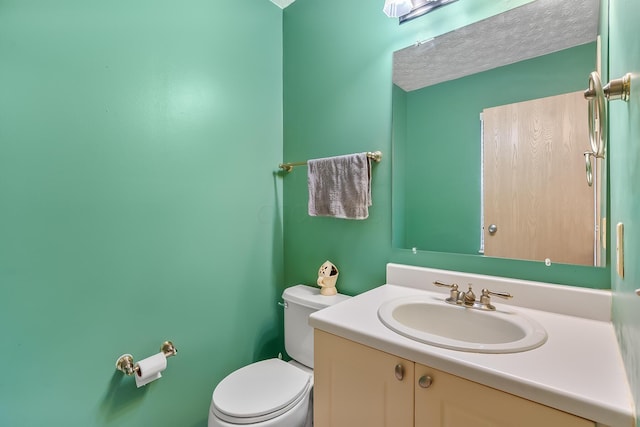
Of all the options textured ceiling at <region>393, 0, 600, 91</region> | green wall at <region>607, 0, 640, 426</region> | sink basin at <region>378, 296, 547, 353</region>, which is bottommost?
sink basin at <region>378, 296, 547, 353</region>

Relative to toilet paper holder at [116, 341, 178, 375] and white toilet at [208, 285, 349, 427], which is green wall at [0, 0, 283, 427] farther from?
white toilet at [208, 285, 349, 427]

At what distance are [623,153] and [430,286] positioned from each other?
29.9 inches

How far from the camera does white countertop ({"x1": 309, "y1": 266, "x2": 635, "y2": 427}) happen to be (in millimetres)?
540

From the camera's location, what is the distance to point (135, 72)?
1163mm

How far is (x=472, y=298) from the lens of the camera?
3.35 feet

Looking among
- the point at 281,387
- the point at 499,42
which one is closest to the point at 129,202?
the point at 281,387

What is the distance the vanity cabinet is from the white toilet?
0.19 m

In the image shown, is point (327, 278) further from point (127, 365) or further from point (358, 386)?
point (127, 365)

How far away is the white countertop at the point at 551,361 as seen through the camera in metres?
0.54

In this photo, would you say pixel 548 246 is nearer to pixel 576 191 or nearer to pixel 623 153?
pixel 576 191

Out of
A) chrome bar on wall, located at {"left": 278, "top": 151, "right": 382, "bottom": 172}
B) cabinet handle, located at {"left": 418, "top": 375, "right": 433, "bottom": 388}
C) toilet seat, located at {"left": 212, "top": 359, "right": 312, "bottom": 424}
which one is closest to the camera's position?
cabinet handle, located at {"left": 418, "top": 375, "right": 433, "bottom": 388}

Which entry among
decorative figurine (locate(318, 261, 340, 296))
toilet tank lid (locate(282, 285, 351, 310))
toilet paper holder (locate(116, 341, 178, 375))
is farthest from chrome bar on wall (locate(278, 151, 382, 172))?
toilet paper holder (locate(116, 341, 178, 375))

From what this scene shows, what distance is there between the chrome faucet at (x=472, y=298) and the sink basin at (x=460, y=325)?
2 centimetres

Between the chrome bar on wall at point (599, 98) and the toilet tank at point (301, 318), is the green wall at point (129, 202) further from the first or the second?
the chrome bar on wall at point (599, 98)
